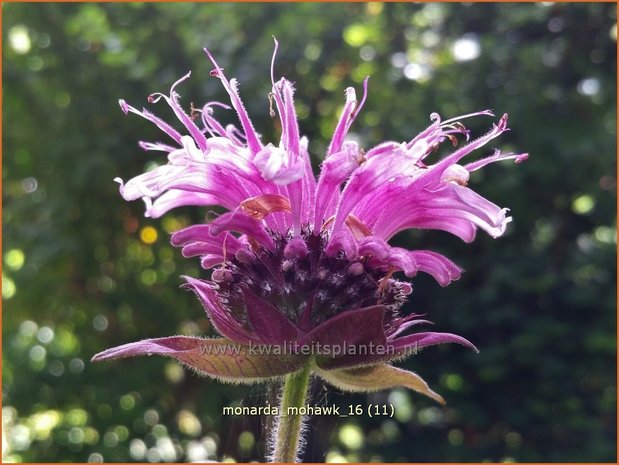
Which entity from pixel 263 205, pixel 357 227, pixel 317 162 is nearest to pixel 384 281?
pixel 357 227

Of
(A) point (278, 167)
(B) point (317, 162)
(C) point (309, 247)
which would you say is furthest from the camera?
(B) point (317, 162)

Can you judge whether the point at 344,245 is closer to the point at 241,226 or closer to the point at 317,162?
the point at 241,226

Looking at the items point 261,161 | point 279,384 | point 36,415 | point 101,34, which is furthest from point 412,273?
point 36,415

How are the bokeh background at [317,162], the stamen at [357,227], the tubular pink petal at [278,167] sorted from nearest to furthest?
the tubular pink petal at [278,167], the stamen at [357,227], the bokeh background at [317,162]

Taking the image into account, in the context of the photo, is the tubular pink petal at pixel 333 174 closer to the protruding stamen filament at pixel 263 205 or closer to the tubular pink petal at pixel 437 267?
the protruding stamen filament at pixel 263 205

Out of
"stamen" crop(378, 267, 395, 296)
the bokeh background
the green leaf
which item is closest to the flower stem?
the green leaf

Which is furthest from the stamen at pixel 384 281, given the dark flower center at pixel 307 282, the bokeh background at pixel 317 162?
the bokeh background at pixel 317 162

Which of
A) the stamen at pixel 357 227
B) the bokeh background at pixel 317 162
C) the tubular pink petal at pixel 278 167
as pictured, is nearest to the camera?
the tubular pink petal at pixel 278 167

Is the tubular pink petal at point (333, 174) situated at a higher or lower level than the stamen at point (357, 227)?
higher
